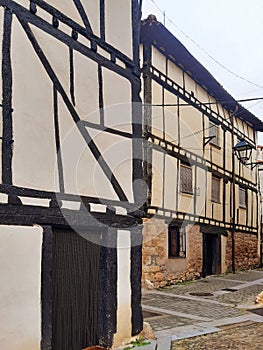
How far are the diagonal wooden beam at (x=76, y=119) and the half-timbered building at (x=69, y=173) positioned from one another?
0.01 meters

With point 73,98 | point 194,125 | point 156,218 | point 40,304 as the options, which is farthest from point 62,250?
point 194,125

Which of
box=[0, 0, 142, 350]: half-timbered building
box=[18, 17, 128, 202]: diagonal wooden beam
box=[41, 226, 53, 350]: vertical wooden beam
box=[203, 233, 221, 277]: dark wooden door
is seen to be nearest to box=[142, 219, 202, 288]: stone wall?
box=[203, 233, 221, 277]: dark wooden door

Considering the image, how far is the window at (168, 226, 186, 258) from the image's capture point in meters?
11.6

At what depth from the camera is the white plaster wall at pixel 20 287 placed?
12.9ft

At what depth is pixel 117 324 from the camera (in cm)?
535

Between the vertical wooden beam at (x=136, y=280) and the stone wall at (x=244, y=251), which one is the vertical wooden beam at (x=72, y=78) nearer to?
the vertical wooden beam at (x=136, y=280)

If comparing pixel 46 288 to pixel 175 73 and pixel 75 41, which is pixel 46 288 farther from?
pixel 175 73

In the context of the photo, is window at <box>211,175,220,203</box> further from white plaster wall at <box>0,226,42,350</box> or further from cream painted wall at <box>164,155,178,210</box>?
white plaster wall at <box>0,226,42,350</box>

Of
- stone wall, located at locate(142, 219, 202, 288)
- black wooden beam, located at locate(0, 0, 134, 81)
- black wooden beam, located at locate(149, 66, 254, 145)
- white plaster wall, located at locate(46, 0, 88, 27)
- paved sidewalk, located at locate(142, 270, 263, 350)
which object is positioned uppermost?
black wooden beam, located at locate(149, 66, 254, 145)

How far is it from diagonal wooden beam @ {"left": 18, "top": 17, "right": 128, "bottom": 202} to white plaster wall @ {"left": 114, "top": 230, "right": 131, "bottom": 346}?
1.89 feet

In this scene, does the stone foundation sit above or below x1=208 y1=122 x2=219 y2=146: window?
below

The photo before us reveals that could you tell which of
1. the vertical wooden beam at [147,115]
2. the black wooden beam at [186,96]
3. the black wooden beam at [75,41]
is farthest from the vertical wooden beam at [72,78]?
the black wooden beam at [186,96]

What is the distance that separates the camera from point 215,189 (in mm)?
14562

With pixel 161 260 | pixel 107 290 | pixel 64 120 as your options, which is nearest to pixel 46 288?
pixel 107 290
